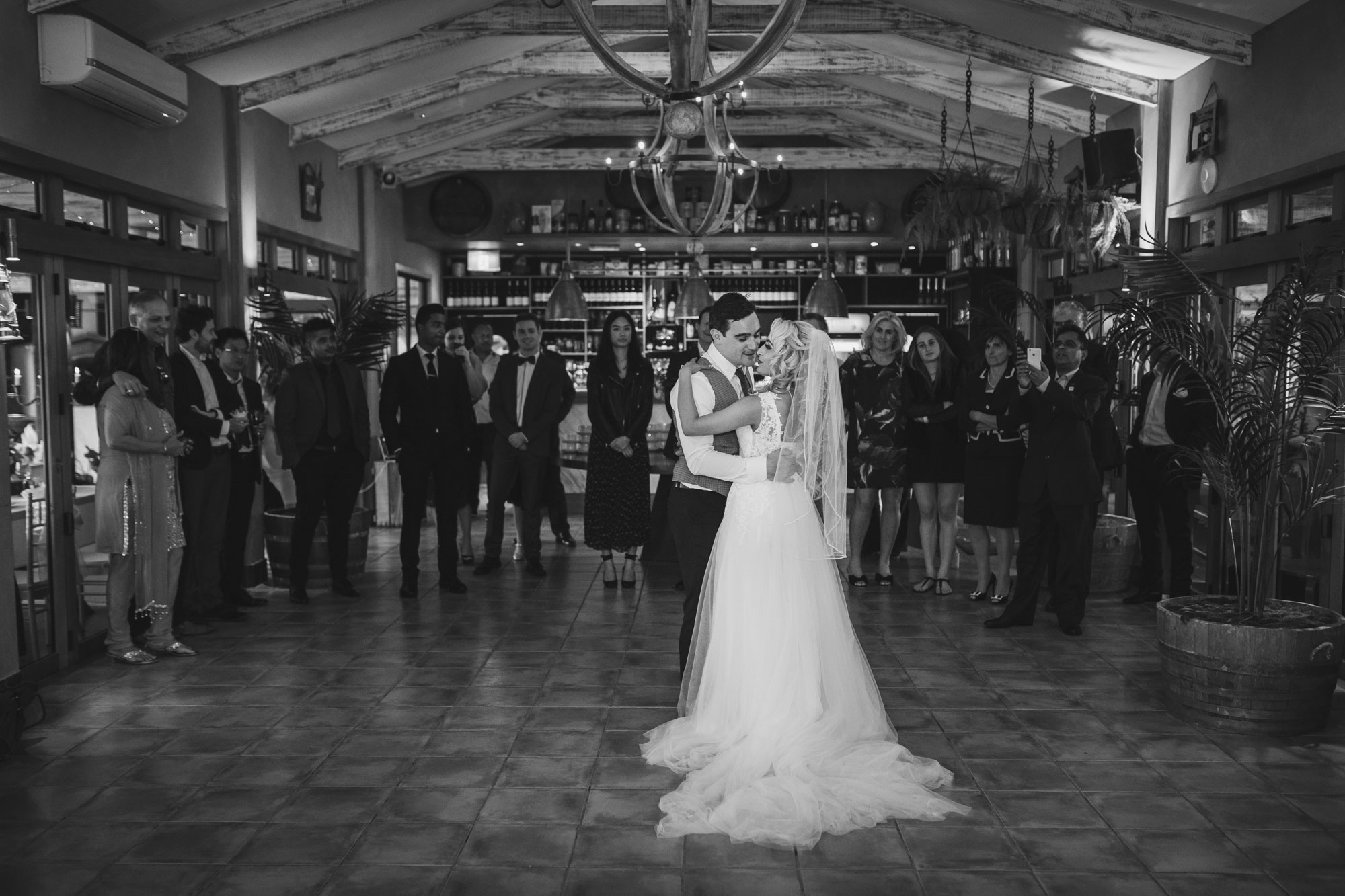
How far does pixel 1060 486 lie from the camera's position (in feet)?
18.2

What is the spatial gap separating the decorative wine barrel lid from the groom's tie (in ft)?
33.3

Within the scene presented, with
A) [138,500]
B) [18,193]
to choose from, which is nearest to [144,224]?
[18,193]

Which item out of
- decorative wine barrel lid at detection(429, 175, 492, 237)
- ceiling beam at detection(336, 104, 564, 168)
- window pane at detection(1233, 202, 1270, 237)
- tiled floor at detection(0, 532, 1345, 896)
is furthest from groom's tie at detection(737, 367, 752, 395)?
decorative wine barrel lid at detection(429, 175, 492, 237)

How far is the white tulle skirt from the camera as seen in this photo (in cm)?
355

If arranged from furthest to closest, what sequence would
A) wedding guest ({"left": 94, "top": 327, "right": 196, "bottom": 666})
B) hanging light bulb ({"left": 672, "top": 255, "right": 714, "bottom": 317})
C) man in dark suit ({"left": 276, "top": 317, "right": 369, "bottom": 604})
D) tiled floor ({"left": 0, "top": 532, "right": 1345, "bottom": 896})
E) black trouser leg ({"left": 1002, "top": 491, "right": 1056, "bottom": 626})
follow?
hanging light bulb ({"left": 672, "top": 255, "right": 714, "bottom": 317})
man in dark suit ({"left": 276, "top": 317, "right": 369, "bottom": 604})
black trouser leg ({"left": 1002, "top": 491, "right": 1056, "bottom": 626})
wedding guest ({"left": 94, "top": 327, "right": 196, "bottom": 666})
tiled floor ({"left": 0, "top": 532, "right": 1345, "bottom": 896})

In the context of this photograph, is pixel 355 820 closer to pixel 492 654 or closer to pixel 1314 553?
pixel 492 654

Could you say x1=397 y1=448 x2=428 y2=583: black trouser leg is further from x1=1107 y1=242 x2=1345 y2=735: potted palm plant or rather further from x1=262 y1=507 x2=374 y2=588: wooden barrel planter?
x1=1107 y1=242 x2=1345 y2=735: potted palm plant

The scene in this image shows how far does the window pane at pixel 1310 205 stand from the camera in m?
5.65

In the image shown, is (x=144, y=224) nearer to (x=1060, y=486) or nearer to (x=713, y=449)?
(x=713, y=449)

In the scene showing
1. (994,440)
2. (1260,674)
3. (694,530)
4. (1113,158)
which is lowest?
(1260,674)

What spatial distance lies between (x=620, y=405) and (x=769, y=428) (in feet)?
9.64

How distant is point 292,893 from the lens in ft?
9.63

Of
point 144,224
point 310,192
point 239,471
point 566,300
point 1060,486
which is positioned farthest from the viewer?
point 566,300

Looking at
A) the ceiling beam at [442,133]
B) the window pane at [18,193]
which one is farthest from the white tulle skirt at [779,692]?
the ceiling beam at [442,133]
